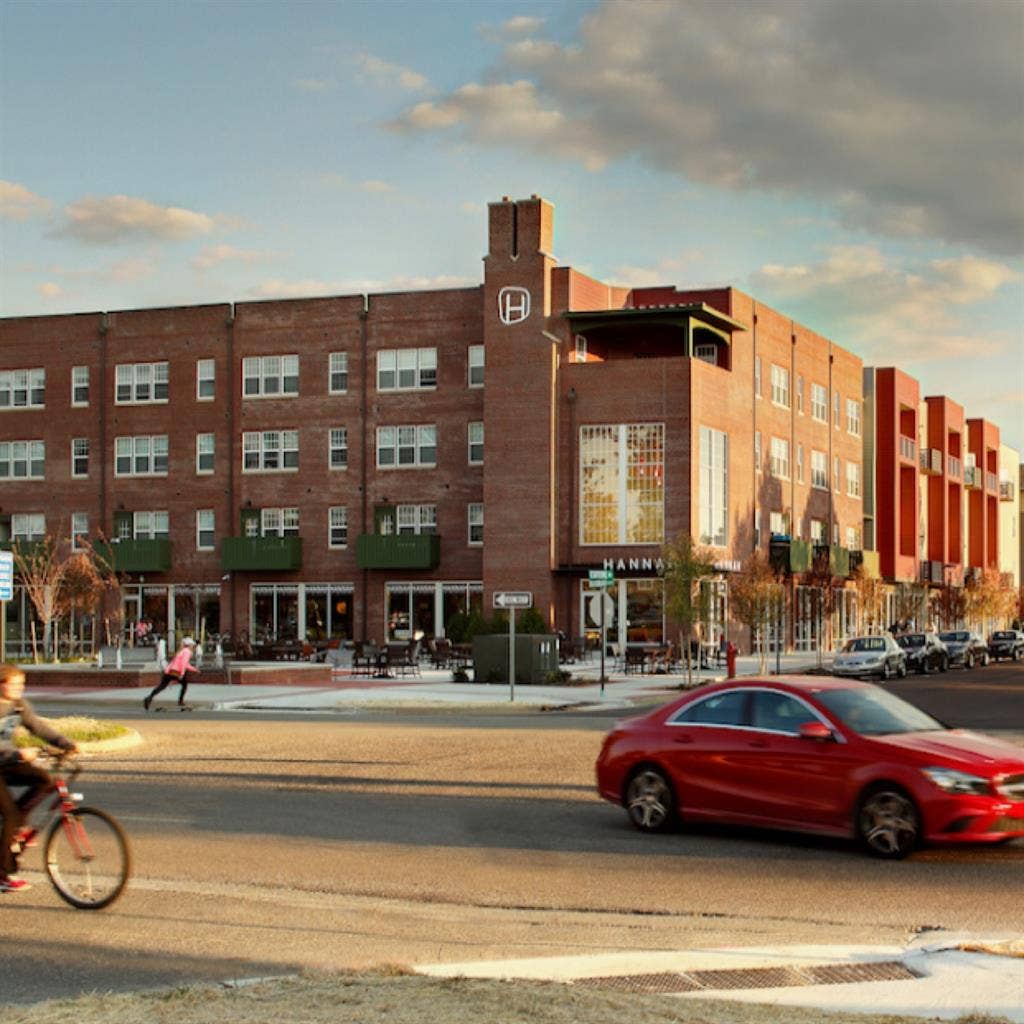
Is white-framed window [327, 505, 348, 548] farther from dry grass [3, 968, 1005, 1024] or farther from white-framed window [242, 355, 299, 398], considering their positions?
dry grass [3, 968, 1005, 1024]

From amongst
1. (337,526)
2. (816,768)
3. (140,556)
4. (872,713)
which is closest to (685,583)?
(337,526)

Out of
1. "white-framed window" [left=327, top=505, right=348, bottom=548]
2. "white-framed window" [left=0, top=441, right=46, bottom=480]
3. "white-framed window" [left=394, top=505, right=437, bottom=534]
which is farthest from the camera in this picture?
"white-framed window" [left=0, top=441, right=46, bottom=480]

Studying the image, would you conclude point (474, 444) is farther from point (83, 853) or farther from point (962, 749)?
point (83, 853)

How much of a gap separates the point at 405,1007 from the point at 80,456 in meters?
67.9

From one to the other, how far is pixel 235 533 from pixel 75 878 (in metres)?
59.6

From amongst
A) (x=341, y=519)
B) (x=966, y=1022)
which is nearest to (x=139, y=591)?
(x=341, y=519)

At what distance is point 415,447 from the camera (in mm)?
66938

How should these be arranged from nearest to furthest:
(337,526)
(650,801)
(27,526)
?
(650,801) < (337,526) < (27,526)

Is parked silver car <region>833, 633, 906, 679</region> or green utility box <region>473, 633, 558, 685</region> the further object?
parked silver car <region>833, 633, 906, 679</region>

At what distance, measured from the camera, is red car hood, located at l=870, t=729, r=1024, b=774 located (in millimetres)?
13055

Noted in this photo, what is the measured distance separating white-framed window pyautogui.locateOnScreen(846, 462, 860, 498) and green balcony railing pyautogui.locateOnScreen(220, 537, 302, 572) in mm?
32387

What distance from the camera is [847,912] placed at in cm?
1093

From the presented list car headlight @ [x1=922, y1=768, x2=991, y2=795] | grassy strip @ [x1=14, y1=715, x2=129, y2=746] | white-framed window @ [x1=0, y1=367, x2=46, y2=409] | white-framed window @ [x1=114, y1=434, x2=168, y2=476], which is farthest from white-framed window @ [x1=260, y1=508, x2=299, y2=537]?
car headlight @ [x1=922, y1=768, x2=991, y2=795]

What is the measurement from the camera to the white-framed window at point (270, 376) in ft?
227
